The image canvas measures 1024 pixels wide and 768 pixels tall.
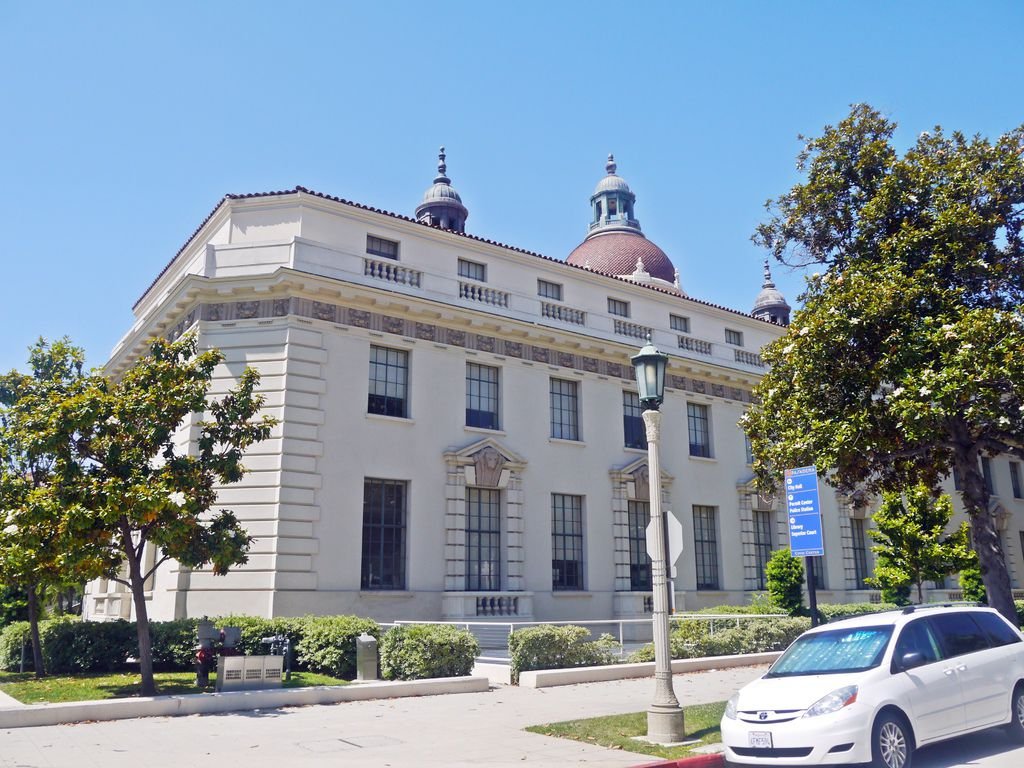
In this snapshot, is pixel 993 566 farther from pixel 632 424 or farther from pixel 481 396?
pixel 481 396

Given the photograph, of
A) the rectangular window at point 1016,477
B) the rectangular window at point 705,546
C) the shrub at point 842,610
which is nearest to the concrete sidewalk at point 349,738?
the shrub at point 842,610

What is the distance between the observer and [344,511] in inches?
859

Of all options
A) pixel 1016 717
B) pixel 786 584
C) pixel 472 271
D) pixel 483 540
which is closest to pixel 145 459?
pixel 483 540

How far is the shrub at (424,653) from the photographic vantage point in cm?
1641

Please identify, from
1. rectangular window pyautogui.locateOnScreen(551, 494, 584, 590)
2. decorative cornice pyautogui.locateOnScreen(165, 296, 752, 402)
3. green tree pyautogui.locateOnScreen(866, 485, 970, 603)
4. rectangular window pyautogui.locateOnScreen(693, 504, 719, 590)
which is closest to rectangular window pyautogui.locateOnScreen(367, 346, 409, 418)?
decorative cornice pyautogui.locateOnScreen(165, 296, 752, 402)

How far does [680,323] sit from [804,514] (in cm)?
1882

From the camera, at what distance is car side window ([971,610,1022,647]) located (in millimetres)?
10773

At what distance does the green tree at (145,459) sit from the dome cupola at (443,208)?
19.7 m

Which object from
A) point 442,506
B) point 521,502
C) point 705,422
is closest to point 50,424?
point 442,506

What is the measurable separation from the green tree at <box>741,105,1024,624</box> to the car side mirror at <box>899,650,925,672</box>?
5955mm

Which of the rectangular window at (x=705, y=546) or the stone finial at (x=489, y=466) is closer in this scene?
the stone finial at (x=489, y=466)

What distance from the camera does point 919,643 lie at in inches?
392

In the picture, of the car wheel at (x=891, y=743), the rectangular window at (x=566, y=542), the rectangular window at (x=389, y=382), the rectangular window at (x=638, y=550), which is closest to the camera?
the car wheel at (x=891, y=743)

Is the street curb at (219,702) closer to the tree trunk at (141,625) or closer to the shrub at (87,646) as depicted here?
the tree trunk at (141,625)
